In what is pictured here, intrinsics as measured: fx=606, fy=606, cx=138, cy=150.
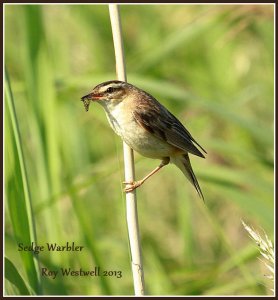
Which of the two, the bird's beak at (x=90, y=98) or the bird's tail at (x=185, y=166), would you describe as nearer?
the bird's beak at (x=90, y=98)

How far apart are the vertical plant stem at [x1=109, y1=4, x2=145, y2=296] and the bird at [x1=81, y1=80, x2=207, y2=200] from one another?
397 millimetres

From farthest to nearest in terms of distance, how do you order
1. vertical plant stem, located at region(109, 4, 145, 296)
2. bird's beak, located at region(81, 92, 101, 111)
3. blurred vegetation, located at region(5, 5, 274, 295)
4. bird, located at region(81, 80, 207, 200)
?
blurred vegetation, located at region(5, 5, 274, 295), bird, located at region(81, 80, 207, 200), bird's beak, located at region(81, 92, 101, 111), vertical plant stem, located at region(109, 4, 145, 296)

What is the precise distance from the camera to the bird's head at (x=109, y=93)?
3.24 m

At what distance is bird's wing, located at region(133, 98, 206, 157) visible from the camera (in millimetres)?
3545

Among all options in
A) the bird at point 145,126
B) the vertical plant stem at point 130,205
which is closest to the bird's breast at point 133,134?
the bird at point 145,126

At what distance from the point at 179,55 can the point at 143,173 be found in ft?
3.87

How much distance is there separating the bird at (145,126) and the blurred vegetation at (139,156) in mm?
108

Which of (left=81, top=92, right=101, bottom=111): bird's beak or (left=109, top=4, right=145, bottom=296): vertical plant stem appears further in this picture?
(left=81, top=92, right=101, bottom=111): bird's beak

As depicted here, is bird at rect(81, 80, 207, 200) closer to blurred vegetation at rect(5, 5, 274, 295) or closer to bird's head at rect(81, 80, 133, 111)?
bird's head at rect(81, 80, 133, 111)

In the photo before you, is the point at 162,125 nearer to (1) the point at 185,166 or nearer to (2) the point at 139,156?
(1) the point at 185,166

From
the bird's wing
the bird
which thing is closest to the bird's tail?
the bird

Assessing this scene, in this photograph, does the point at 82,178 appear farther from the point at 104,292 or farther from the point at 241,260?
the point at 241,260

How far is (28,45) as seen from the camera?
3.65m

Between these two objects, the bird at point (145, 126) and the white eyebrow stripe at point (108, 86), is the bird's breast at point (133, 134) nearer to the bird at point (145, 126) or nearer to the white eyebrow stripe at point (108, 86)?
the bird at point (145, 126)
